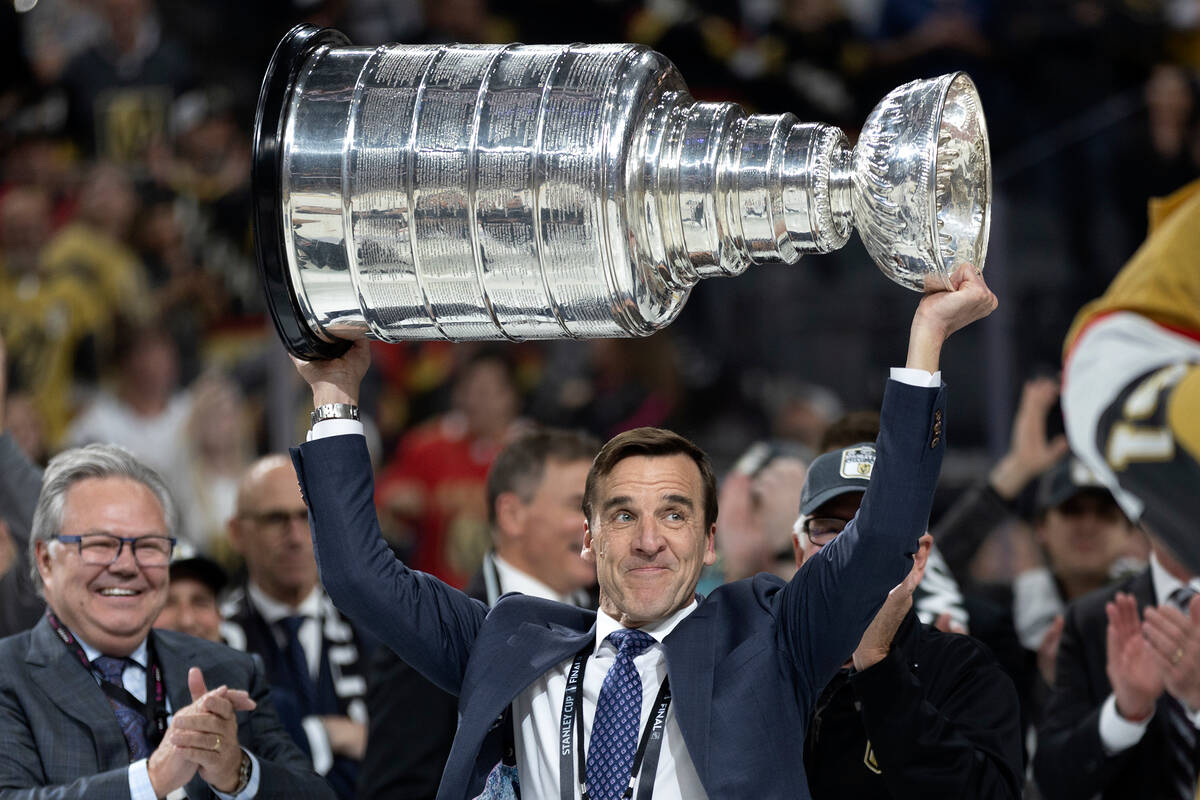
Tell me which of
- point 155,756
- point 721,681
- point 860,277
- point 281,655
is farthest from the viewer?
point 860,277

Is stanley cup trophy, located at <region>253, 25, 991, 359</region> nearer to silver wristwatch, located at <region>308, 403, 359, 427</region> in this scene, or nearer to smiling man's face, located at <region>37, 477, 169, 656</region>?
silver wristwatch, located at <region>308, 403, 359, 427</region>

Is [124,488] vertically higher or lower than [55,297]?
lower

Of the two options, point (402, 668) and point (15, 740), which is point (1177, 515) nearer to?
point (402, 668)

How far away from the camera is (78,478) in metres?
3.11

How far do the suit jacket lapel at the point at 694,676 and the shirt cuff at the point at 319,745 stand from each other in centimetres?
162

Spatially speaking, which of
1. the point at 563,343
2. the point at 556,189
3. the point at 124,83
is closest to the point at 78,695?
the point at 556,189

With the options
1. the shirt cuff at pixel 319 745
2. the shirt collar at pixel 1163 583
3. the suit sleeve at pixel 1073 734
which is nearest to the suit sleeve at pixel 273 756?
the shirt cuff at pixel 319 745

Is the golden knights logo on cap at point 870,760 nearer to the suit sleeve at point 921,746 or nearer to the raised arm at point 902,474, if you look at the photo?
the suit sleeve at point 921,746

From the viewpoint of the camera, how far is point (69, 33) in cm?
805

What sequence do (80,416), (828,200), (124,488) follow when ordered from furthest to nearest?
(80,416) < (124,488) < (828,200)

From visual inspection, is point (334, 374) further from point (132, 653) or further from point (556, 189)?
point (132, 653)

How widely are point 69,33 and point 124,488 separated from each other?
18.5 ft

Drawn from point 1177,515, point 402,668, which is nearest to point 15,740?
point 402,668

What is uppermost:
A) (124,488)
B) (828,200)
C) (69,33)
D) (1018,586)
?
(69,33)
